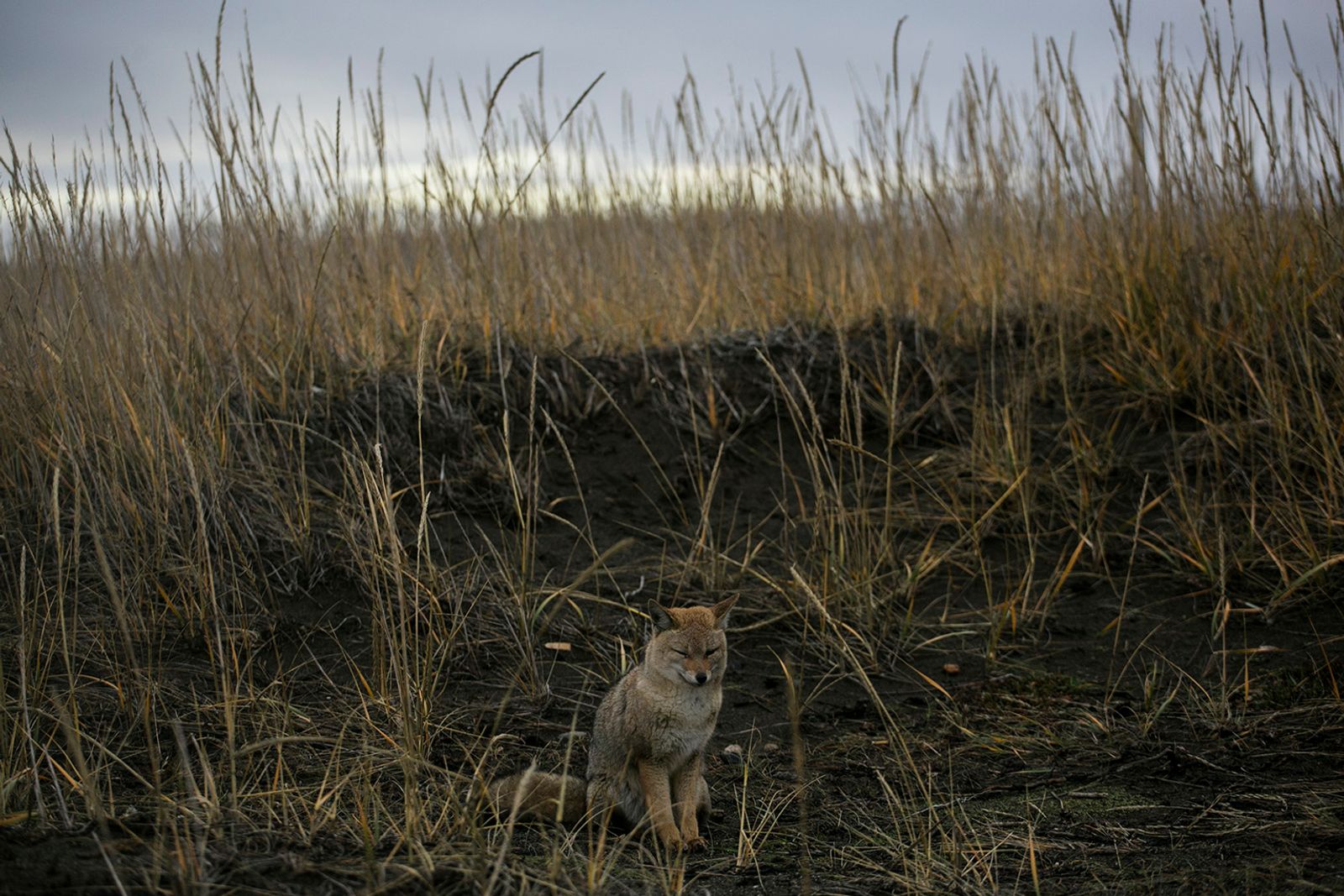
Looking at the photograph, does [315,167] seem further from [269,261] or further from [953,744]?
[953,744]

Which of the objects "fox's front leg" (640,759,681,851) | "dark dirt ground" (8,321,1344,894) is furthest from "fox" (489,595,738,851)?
"dark dirt ground" (8,321,1344,894)

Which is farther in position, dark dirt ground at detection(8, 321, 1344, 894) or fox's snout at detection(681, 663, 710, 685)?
fox's snout at detection(681, 663, 710, 685)

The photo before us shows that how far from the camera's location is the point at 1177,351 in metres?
5.04

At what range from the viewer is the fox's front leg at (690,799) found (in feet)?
8.30

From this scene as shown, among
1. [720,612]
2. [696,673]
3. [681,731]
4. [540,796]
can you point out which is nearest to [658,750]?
[681,731]

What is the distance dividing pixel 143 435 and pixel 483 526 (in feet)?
4.64

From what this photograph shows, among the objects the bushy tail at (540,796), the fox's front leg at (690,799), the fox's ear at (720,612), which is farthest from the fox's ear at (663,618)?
Answer: the bushy tail at (540,796)

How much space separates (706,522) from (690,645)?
1169 mm

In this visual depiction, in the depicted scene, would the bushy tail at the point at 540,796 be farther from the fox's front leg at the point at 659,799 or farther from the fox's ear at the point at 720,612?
the fox's ear at the point at 720,612

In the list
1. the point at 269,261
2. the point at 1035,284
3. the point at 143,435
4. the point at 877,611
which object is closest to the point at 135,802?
the point at 143,435

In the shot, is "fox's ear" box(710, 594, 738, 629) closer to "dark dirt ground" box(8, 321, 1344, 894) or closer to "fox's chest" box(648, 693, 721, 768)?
"fox's chest" box(648, 693, 721, 768)

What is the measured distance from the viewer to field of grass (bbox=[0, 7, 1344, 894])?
7.87 ft

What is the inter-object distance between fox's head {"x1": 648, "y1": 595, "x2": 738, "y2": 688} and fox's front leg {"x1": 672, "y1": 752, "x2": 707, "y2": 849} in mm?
201

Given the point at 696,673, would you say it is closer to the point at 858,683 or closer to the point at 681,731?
the point at 681,731
